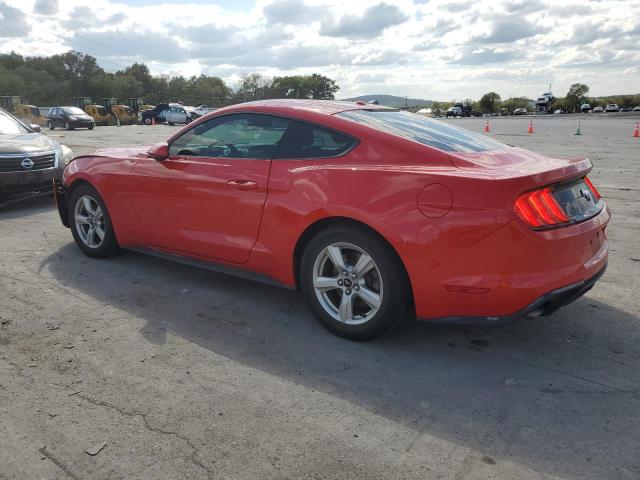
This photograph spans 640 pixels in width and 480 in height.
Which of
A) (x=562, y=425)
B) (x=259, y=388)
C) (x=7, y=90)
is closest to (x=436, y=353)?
(x=562, y=425)

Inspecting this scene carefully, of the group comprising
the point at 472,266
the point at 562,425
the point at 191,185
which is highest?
the point at 191,185

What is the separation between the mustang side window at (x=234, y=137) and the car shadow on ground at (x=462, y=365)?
1.15 metres

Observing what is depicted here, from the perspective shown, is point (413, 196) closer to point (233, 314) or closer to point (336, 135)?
point (336, 135)

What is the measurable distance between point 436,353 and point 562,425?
923 mm

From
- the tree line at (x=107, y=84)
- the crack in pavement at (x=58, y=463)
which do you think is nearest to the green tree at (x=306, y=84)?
the tree line at (x=107, y=84)

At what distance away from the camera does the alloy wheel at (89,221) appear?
5328 millimetres

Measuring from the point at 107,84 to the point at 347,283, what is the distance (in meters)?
109

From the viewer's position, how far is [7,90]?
8119 cm

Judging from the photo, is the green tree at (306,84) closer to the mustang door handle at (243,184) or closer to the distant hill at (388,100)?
the distant hill at (388,100)

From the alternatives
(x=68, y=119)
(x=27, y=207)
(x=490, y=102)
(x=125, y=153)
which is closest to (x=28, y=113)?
(x=68, y=119)

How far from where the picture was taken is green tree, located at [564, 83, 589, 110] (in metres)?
89.9

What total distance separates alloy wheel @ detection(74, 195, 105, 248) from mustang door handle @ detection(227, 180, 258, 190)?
1899 millimetres

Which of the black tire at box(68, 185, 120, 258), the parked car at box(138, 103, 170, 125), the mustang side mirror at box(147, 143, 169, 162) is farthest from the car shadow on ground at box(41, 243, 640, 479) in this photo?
the parked car at box(138, 103, 170, 125)

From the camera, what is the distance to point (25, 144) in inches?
324
